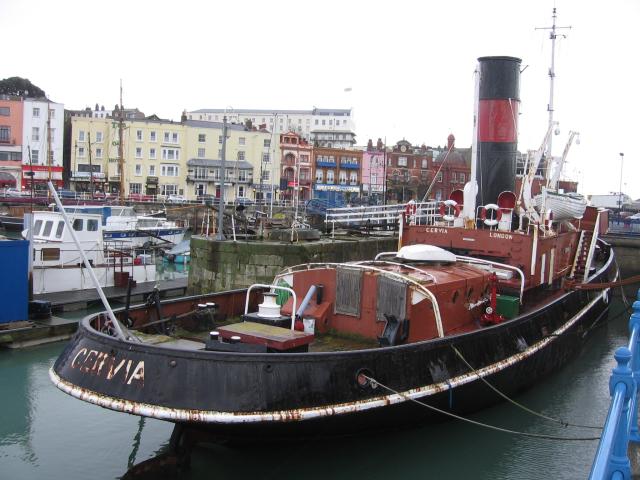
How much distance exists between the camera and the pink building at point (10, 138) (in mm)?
68312

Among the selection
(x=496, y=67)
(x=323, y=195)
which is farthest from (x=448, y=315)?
(x=323, y=195)

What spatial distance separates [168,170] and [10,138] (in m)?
17.3

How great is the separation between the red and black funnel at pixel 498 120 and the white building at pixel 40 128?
6062 centimetres

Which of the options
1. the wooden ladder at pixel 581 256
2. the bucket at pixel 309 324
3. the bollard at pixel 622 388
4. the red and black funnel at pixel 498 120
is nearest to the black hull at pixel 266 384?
the bucket at pixel 309 324

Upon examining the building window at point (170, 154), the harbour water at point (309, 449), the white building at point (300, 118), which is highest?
the white building at point (300, 118)

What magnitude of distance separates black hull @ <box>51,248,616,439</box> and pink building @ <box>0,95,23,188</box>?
67368 millimetres

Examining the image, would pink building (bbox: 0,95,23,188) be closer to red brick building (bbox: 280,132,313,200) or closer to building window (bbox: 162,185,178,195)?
building window (bbox: 162,185,178,195)

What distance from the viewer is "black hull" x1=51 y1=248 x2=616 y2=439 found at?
795cm

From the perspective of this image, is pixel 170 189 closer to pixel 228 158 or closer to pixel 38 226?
pixel 228 158

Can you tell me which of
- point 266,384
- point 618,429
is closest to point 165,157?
point 266,384

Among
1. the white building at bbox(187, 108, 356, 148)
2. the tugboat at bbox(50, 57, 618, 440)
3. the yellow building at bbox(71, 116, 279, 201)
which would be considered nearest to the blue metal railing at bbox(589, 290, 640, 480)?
the tugboat at bbox(50, 57, 618, 440)

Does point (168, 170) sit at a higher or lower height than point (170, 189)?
higher

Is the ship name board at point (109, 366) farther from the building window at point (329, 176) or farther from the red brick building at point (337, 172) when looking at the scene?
the building window at point (329, 176)

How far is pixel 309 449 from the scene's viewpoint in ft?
31.1
